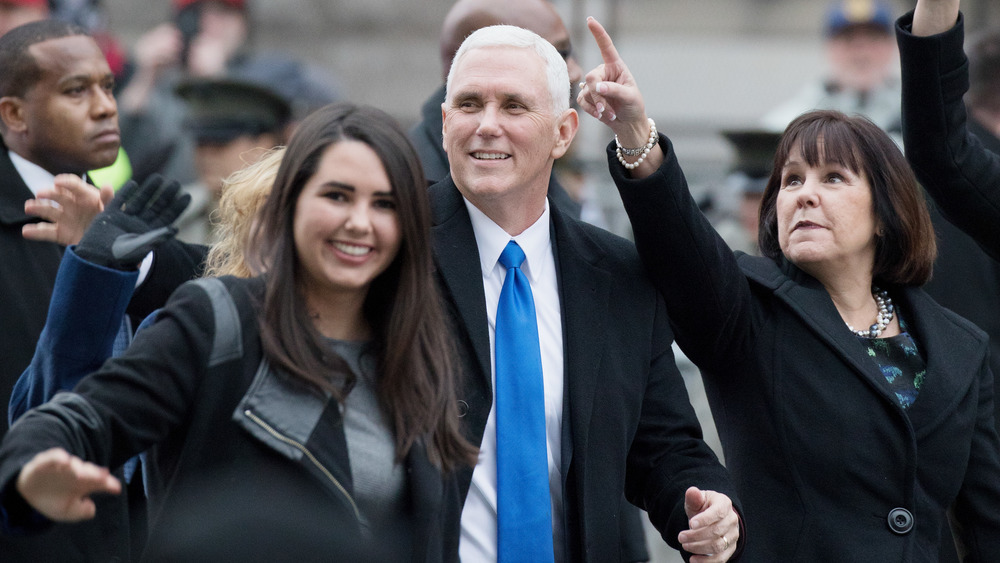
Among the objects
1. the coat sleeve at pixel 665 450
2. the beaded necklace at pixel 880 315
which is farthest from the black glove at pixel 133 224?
the beaded necklace at pixel 880 315

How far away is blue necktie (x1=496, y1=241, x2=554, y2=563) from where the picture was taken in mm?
3471

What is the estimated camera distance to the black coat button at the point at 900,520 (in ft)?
12.5

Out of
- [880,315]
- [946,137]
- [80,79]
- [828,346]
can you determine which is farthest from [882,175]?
[80,79]

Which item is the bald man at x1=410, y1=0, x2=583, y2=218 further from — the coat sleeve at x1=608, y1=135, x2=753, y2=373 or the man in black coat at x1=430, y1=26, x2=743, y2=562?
the coat sleeve at x1=608, y1=135, x2=753, y2=373

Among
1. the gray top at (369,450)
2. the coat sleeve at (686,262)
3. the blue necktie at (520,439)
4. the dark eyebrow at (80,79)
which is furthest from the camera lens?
the dark eyebrow at (80,79)

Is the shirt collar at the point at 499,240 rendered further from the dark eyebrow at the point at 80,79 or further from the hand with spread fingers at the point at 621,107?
the dark eyebrow at the point at 80,79

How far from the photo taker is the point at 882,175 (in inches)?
161

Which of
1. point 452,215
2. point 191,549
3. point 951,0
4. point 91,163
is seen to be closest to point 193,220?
point 91,163

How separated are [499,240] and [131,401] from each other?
49.2 inches

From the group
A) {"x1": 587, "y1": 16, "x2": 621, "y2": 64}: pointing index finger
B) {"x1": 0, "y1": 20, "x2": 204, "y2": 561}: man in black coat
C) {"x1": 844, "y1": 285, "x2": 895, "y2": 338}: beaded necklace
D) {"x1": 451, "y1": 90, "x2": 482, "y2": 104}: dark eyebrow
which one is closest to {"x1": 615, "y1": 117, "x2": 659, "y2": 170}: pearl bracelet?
{"x1": 587, "y1": 16, "x2": 621, "y2": 64}: pointing index finger

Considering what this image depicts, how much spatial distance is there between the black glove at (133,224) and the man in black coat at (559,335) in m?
0.72

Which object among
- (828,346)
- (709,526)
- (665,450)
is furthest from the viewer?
(828,346)

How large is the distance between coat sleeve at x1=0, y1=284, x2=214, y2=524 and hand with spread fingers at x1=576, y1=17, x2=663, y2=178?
1.20 m

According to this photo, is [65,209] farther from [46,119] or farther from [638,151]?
[638,151]
